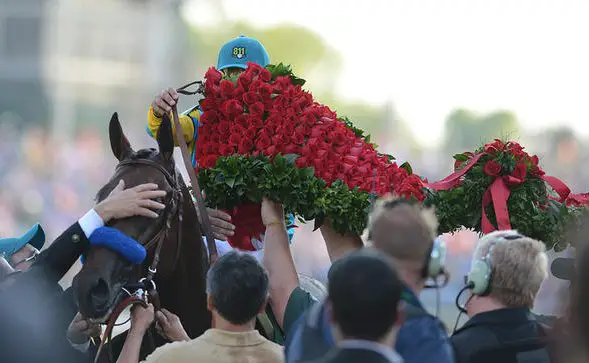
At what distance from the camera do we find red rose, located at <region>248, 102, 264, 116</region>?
561 centimetres

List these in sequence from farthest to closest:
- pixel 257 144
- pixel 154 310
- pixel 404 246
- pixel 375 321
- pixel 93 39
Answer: pixel 93 39 → pixel 257 144 → pixel 154 310 → pixel 404 246 → pixel 375 321

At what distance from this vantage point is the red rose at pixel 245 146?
556 centimetres

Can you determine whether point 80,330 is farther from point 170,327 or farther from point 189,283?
point 189,283

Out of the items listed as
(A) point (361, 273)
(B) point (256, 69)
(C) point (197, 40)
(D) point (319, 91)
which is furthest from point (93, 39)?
(A) point (361, 273)

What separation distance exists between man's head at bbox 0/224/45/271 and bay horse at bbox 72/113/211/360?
28.8 inches

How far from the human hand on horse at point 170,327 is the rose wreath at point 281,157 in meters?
0.84

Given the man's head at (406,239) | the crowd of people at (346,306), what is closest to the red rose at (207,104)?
the crowd of people at (346,306)

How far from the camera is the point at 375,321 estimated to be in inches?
122

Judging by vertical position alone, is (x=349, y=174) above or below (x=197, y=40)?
below

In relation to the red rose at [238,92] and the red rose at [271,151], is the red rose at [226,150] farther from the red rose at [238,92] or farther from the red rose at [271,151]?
the red rose at [238,92]

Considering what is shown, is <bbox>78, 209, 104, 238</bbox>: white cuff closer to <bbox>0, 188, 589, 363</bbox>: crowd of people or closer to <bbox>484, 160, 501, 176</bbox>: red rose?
<bbox>0, 188, 589, 363</bbox>: crowd of people

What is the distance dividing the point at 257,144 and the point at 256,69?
0.47 m

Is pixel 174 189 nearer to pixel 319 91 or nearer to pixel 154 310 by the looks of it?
pixel 154 310

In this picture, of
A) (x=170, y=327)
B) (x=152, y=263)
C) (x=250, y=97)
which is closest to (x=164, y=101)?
(x=250, y=97)
